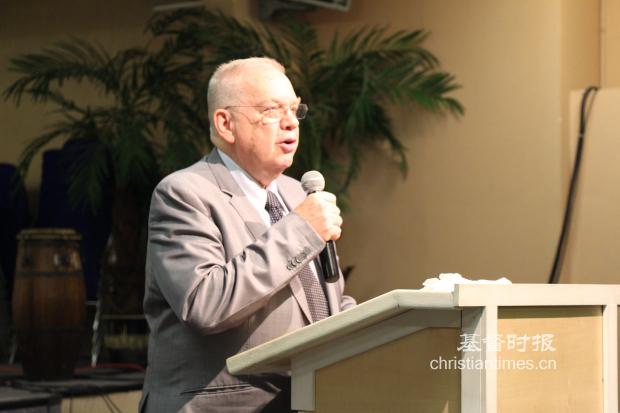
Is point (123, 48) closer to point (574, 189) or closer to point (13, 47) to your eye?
point (13, 47)

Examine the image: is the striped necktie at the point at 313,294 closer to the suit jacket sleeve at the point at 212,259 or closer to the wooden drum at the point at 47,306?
the suit jacket sleeve at the point at 212,259

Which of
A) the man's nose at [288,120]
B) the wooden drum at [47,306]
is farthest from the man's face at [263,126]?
the wooden drum at [47,306]

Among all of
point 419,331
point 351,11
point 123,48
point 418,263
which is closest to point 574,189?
point 418,263

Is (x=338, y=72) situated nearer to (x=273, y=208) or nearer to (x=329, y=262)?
(x=273, y=208)

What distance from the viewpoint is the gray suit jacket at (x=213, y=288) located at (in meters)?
1.97

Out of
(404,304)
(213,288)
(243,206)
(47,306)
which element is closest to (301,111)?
(243,206)

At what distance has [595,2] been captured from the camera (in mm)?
5570

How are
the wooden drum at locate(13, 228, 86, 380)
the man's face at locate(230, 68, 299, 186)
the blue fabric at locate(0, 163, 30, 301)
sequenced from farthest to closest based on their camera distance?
1. the blue fabric at locate(0, 163, 30, 301)
2. the wooden drum at locate(13, 228, 86, 380)
3. the man's face at locate(230, 68, 299, 186)

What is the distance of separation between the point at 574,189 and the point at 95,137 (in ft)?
8.17

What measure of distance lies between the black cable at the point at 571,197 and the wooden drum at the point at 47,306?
233 centimetres

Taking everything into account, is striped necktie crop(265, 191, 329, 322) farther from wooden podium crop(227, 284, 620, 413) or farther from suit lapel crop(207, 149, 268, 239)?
wooden podium crop(227, 284, 620, 413)

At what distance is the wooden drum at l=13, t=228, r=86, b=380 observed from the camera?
4645 mm

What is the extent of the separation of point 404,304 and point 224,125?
2.88 ft

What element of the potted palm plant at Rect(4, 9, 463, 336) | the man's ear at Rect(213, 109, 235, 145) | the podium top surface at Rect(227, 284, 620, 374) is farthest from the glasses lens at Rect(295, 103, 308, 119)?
the potted palm plant at Rect(4, 9, 463, 336)
